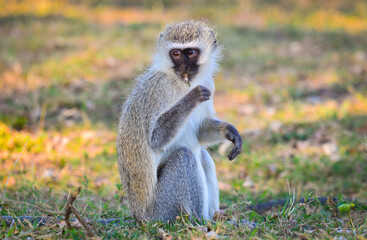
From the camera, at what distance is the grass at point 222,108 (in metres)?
3.64

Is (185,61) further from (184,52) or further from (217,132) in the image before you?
(217,132)

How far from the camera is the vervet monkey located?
3.50m

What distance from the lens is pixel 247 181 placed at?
197 inches

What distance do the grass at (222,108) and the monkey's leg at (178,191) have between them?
157mm

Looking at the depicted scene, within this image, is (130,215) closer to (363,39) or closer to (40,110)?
(40,110)

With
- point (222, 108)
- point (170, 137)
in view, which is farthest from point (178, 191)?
point (222, 108)

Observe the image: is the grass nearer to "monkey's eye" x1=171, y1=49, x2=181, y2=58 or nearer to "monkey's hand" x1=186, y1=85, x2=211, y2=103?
"monkey's hand" x1=186, y1=85, x2=211, y2=103

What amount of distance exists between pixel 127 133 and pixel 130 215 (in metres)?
0.73

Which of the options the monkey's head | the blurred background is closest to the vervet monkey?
the monkey's head

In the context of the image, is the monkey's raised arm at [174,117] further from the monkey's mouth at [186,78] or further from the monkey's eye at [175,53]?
the monkey's eye at [175,53]

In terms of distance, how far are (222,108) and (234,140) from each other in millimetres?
3172

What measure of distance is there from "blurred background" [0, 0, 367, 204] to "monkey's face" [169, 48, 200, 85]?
104 cm

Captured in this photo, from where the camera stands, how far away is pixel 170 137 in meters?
3.50

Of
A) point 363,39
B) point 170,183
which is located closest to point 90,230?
point 170,183
